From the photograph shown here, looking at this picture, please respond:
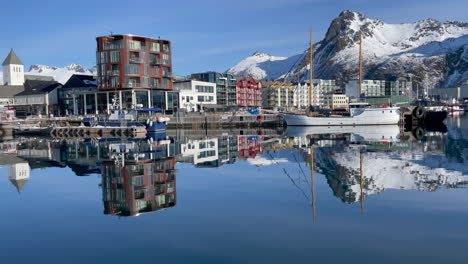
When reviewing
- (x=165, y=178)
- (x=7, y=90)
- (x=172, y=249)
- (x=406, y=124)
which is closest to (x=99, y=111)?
Answer: (x=7, y=90)

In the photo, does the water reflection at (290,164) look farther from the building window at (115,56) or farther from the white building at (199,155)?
the building window at (115,56)

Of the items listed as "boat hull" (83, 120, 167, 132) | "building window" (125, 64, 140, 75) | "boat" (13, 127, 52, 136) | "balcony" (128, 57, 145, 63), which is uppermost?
"balcony" (128, 57, 145, 63)

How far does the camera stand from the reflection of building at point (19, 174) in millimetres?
24578

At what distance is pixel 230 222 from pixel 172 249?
10.5 ft

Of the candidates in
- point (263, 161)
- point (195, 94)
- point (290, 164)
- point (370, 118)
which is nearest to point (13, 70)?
point (195, 94)

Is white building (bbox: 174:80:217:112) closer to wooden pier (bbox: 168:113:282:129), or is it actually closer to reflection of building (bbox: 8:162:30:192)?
wooden pier (bbox: 168:113:282:129)

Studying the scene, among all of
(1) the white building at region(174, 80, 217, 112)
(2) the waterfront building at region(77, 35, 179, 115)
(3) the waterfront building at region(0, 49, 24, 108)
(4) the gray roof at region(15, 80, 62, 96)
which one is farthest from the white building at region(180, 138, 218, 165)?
(3) the waterfront building at region(0, 49, 24, 108)

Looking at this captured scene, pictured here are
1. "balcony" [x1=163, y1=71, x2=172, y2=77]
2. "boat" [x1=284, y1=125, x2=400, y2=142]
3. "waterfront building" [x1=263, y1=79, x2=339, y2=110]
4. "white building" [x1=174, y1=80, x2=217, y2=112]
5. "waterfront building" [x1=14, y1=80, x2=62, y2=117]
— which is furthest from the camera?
"waterfront building" [x1=263, y1=79, x2=339, y2=110]

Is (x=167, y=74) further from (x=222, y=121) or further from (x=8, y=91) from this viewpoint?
(x=8, y=91)

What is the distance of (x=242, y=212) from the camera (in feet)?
52.3

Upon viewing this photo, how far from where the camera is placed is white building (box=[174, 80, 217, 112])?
335 ft

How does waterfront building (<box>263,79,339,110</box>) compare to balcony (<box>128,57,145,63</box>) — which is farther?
waterfront building (<box>263,79,339,110</box>)

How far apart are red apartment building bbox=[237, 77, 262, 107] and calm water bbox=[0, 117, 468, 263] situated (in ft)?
364

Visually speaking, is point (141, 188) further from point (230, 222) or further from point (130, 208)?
point (230, 222)
